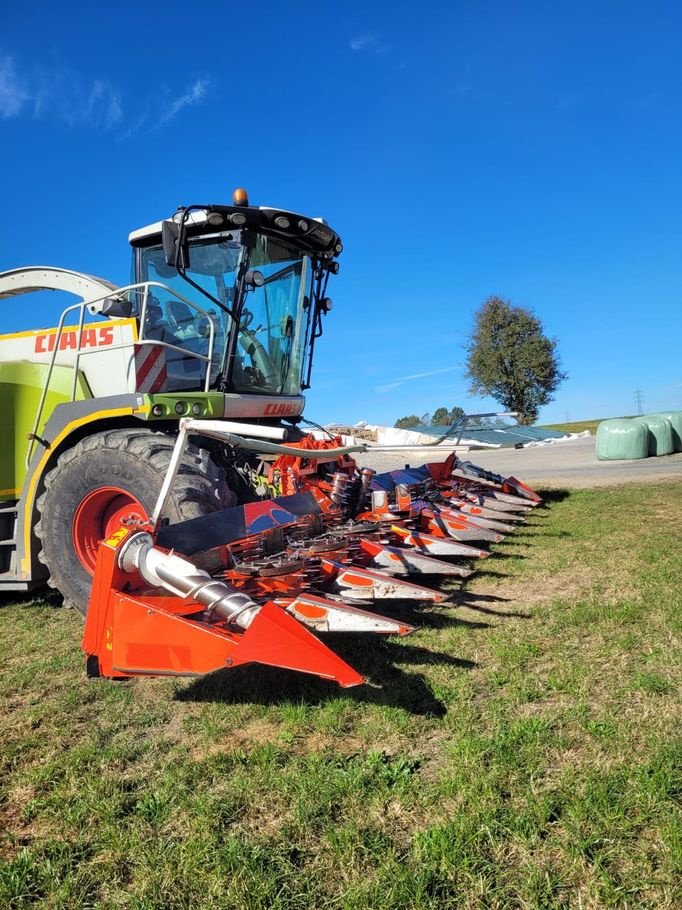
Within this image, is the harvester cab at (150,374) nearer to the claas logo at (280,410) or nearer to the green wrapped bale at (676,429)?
the claas logo at (280,410)

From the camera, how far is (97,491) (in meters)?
4.50

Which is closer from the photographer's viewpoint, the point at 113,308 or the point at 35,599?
the point at 113,308

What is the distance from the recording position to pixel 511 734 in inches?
98.9

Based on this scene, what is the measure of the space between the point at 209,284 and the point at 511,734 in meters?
4.29

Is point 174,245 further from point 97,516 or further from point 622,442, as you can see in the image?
point 622,442

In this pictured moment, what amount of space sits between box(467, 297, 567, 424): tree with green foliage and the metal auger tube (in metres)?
A: 40.0

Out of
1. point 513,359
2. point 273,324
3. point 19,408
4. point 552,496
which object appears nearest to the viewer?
point 19,408

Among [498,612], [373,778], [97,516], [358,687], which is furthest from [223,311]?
[373,778]

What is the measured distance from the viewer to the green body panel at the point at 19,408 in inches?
222

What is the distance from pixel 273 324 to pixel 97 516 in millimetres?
2460

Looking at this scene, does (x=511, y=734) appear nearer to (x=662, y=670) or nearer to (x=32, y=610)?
(x=662, y=670)

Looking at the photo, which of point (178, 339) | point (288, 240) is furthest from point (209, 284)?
point (288, 240)

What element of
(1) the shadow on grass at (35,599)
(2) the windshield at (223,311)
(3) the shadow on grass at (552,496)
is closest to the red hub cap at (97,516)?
(1) the shadow on grass at (35,599)

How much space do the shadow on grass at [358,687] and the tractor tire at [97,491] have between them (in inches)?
50.0
